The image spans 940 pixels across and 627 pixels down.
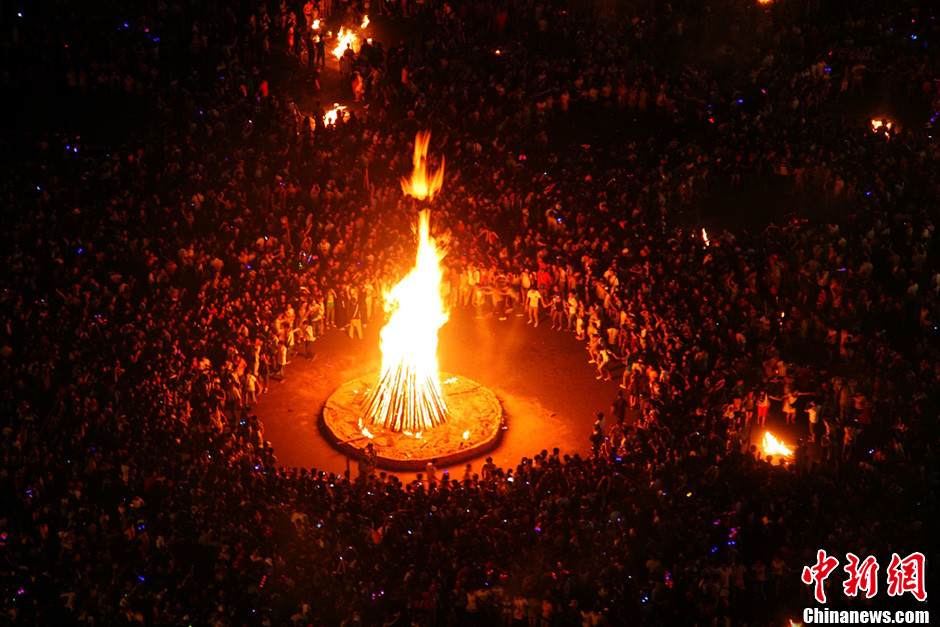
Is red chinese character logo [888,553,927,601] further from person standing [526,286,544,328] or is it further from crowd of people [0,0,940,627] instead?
person standing [526,286,544,328]

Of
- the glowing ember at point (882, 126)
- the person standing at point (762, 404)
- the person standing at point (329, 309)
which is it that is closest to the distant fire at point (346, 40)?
the person standing at point (329, 309)

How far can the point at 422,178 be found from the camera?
21.4 meters

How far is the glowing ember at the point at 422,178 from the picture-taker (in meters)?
21.1

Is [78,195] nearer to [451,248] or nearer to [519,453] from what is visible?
[451,248]

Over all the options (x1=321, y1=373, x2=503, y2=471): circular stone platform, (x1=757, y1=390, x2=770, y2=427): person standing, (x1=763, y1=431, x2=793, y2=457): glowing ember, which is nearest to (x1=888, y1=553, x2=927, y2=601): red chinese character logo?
(x1=763, y1=431, x2=793, y2=457): glowing ember

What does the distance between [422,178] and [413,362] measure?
612 cm

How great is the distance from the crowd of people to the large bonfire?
46.6 inches

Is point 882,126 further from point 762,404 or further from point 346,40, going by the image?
point 346,40

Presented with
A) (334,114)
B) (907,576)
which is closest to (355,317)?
(334,114)

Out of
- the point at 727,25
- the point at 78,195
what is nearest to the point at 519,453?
the point at 78,195

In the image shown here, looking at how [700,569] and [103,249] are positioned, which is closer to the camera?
[700,569]

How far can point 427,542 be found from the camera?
12.8 meters

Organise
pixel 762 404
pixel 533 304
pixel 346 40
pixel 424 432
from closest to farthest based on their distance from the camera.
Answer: pixel 762 404, pixel 424 432, pixel 533 304, pixel 346 40

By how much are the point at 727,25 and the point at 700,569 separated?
16.0 meters
